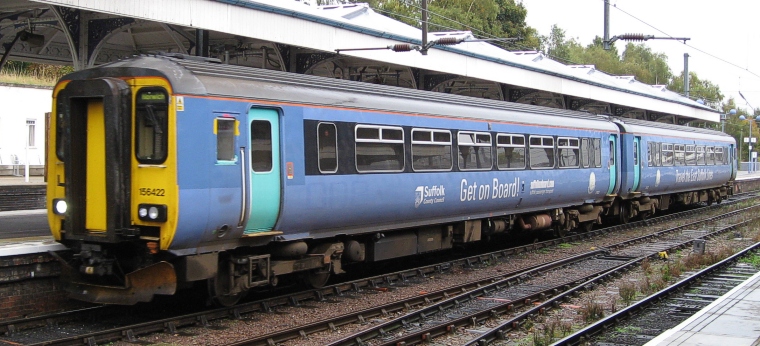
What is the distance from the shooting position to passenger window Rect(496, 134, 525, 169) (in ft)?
52.6

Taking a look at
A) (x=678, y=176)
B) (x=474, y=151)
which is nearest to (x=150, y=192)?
(x=474, y=151)

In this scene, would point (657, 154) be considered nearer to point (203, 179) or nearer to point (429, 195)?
point (429, 195)

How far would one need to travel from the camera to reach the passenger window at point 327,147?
11.2 m

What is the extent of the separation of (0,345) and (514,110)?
456 inches

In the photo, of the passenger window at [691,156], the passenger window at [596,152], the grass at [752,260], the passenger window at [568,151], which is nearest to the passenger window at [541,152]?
the passenger window at [568,151]

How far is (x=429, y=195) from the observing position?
44.8ft

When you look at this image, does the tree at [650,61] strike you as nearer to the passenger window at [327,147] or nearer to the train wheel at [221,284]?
the passenger window at [327,147]

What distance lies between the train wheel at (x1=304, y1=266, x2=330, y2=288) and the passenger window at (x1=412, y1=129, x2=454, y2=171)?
253 cm

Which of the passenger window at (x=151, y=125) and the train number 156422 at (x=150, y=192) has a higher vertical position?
the passenger window at (x=151, y=125)

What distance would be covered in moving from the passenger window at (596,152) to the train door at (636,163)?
258cm

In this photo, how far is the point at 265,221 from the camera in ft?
33.8

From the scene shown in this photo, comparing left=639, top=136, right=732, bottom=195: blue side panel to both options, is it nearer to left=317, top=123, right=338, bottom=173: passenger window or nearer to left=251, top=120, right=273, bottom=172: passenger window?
left=317, top=123, right=338, bottom=173: passenger window

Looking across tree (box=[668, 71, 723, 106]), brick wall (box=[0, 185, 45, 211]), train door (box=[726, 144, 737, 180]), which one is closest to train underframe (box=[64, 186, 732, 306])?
brick wall (box=[0, 185, 45, 211])

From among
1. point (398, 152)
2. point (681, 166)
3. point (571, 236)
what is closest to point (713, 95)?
point (681, 166)
